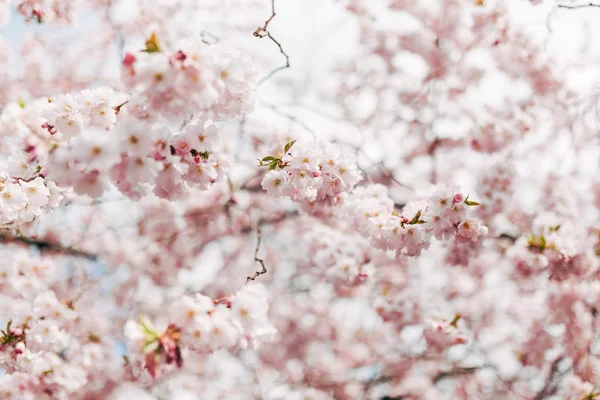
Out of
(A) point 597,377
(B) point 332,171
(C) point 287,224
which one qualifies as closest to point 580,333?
(A) point 597,377

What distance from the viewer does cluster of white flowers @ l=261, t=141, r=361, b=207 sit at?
2730 millimetres

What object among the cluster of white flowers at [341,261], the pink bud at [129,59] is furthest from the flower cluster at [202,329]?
the cluster of white flowers at [341,261]

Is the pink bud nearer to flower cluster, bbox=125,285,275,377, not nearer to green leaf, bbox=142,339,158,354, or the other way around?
flower cluster, bbox=125,285,275,377

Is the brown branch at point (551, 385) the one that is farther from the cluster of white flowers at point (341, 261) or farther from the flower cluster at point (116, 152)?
the flower cluster at point (116, 152)

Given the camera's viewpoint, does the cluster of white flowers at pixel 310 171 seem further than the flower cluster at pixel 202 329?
Yes

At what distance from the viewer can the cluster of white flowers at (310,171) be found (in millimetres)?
2730

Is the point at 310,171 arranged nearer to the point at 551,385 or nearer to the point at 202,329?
the point at 202,329

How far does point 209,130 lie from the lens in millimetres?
2168

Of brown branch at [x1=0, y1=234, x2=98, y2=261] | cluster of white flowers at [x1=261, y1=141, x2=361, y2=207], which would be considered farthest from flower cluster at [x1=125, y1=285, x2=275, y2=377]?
brown branch at [x1=0, y1=234, x2=98, y2=261]

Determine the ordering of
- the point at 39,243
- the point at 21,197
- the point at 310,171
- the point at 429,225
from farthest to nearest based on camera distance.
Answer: the point at 39,243
the point at 429,225
the point at 310,171
the point at 21,197

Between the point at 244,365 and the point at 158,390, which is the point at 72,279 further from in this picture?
the point at 244,365

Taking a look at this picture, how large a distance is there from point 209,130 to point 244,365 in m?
5.64

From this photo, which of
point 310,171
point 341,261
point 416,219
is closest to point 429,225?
point 416,219

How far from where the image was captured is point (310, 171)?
108 inches
